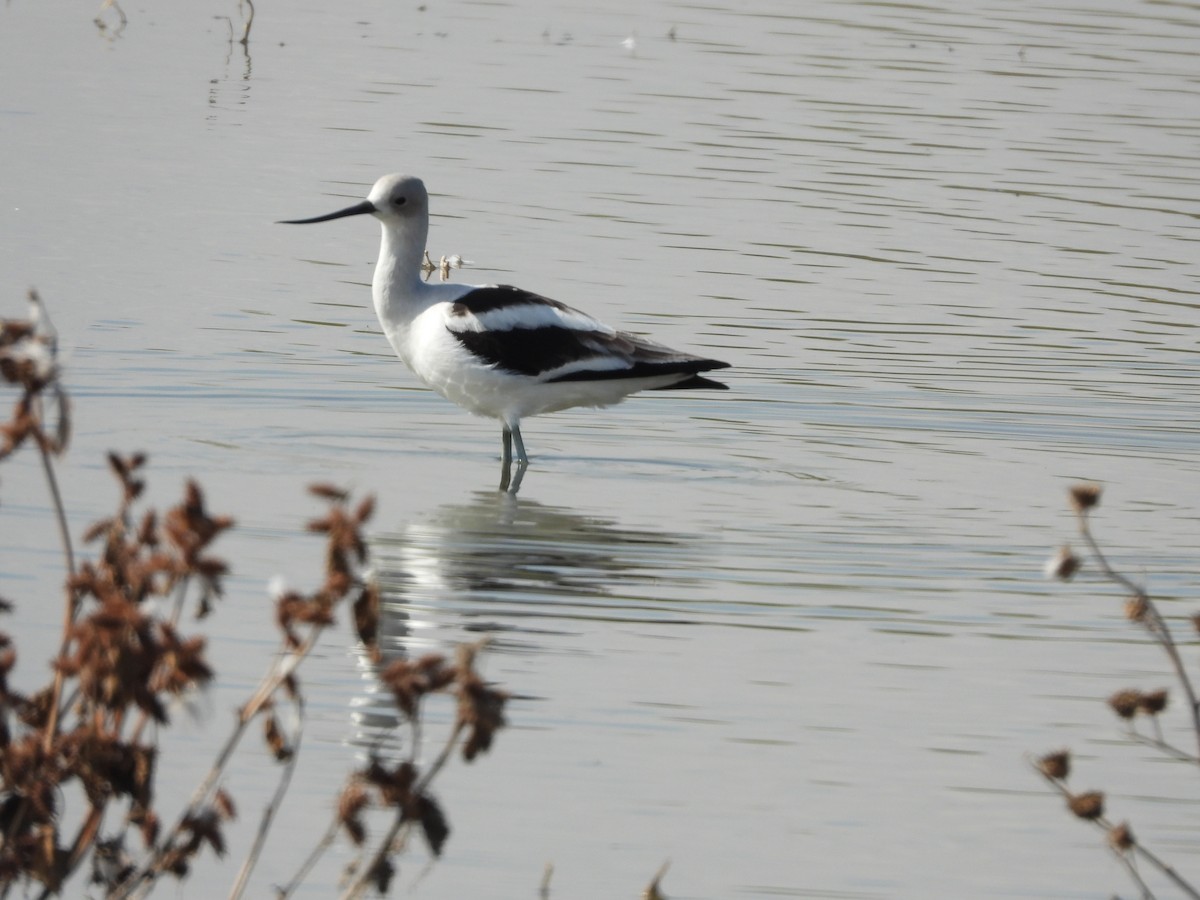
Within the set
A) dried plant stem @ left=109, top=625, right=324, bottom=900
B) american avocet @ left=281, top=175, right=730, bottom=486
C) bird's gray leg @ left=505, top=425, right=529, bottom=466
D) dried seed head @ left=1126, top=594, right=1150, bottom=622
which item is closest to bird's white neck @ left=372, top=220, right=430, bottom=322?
american avocet @ left=281, top=175, right=730, bottom=486

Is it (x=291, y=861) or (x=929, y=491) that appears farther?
(x=929, y=491)

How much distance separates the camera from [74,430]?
8734 millimetres

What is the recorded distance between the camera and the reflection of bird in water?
6605 mm

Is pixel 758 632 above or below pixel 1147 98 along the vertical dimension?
below

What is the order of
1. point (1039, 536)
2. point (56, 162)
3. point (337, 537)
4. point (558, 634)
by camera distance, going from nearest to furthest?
1. point (337, 537)
2. point (558, 634)
3. point (1039, 536)
4. point (56, 162)

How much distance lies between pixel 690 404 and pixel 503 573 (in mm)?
3122

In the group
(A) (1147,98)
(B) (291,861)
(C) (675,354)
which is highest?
(A) (1147,98)

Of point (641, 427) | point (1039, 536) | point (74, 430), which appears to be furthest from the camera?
point (641, 427)

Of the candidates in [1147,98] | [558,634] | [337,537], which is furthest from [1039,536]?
[1147,98]

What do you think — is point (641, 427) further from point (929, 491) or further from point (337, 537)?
point (337, 537)

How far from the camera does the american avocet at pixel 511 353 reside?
29.2 feet

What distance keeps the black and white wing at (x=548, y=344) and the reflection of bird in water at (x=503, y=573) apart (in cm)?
69

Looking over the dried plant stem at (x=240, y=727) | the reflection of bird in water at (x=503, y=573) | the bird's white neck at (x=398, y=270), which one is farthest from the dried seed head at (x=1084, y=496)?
the bird's white neck at (x=398, y=270)

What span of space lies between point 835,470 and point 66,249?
16.5 feet
